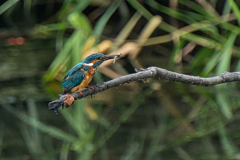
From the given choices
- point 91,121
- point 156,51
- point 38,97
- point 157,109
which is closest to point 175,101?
point 157,109

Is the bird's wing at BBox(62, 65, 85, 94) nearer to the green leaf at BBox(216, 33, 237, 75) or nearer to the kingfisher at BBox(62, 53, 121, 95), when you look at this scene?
the kingfisher at BBox(62, 53, 121, 95)

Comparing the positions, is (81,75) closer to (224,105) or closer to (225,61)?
(225,61)

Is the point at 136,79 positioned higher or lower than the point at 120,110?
lower

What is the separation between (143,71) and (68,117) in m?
1.64

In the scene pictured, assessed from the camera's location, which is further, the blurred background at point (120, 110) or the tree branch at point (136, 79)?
the blurred background at point (120, 110)

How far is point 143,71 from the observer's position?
42.3 inches

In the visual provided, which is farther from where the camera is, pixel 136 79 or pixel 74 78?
pixel 74 78

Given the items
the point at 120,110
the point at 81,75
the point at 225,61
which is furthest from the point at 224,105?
the point at 81,75

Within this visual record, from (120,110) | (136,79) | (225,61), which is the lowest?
(136,79)

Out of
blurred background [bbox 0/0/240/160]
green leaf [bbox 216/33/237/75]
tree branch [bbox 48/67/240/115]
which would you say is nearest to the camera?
tree branch [bbox 48/67/240/115]

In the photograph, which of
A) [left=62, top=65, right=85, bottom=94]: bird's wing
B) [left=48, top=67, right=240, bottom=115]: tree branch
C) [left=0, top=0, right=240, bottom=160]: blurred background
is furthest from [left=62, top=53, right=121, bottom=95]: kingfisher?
[left=0, top=0, right=240, bottom=160]: blurred background

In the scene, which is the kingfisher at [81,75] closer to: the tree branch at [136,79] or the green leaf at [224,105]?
the tree branch at [136,79]

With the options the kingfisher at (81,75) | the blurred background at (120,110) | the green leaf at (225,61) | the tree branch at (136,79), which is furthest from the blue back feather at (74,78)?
the green leaf at (225,61)

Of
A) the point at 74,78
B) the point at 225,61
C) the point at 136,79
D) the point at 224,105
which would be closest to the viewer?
the point at 136,79
